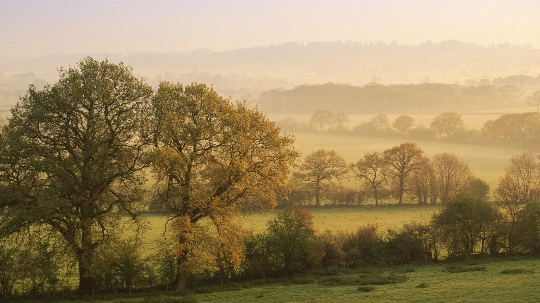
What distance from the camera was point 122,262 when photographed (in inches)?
1187

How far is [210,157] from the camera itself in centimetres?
2967

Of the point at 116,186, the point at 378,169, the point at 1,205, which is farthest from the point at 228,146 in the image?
the point at 378,169

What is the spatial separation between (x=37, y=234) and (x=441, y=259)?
102 feet

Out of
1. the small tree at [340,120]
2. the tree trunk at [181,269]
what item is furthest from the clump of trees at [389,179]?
the small tree at [340,120]

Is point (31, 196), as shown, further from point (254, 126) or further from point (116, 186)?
point (254, 126)

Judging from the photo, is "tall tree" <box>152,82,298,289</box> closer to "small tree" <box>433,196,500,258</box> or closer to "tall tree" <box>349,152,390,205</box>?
"small tree" <box>433,196,500,258</box>

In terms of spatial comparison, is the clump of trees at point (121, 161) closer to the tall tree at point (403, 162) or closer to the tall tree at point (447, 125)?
the tall tree at point (403, 162)

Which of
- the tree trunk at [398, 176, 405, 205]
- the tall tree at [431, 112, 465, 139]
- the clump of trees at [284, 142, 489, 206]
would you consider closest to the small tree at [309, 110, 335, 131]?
the tall tree at [431, 112, 465, 139]

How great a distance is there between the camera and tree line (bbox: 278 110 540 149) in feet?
362

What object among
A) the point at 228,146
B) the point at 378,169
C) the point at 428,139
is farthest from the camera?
the point at 428,139

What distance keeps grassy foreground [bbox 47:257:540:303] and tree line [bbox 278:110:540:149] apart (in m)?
86.1

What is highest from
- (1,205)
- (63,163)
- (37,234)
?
(63,163)

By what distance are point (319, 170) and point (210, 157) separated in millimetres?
42333

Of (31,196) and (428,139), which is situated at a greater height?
(428,139)
